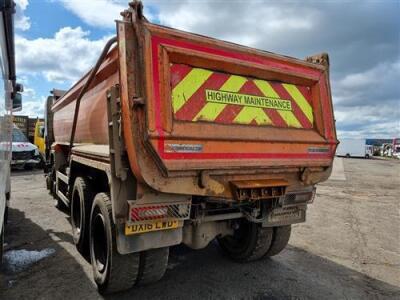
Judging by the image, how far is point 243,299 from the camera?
11.0 feet

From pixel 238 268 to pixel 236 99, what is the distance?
212cm

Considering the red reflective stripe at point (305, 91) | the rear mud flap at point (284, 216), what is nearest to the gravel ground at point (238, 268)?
the rear mud flap at point (284, 216)

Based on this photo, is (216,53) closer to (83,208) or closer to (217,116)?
(217,116)

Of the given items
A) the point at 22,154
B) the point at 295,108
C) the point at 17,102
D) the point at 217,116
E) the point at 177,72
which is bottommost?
the point at 22,154

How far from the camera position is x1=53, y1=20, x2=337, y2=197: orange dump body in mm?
2670

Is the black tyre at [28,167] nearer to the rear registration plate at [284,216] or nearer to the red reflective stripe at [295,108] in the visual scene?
the rear registration plate at [284,216]

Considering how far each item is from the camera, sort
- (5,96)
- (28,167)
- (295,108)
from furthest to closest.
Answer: (28,167) < (295,108) < (5,96)

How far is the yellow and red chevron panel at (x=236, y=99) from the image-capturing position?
2.94 metres

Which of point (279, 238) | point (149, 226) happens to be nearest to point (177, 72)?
point (149, 226)

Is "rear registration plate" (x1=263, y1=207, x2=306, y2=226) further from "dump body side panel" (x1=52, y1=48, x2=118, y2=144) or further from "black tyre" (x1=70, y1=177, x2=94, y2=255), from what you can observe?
"black tyre" (x1=70, y1=177, x2=94, y2=255)

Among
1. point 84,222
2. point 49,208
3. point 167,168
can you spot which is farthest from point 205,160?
point 49,208

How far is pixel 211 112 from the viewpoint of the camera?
10.1ft

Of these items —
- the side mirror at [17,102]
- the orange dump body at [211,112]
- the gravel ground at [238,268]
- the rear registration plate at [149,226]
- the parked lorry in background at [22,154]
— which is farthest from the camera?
the parked lorry in background at [22,154]

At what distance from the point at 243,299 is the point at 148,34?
2625mm
